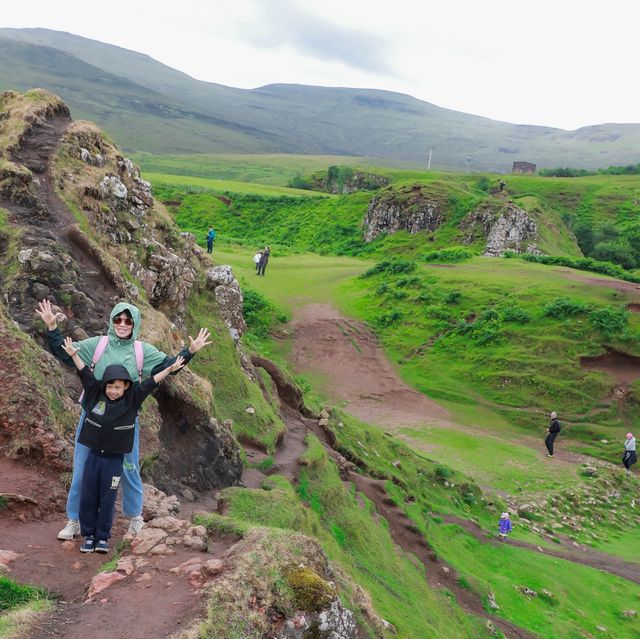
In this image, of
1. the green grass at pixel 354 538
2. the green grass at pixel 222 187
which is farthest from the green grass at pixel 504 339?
the green grass at pixel 222 187

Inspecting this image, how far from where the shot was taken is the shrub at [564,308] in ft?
102

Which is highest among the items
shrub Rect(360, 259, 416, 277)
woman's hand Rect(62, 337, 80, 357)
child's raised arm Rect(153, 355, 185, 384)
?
woman's hand Rect(62, 337, 80, 357)

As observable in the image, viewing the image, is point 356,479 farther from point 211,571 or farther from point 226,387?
point 211,571

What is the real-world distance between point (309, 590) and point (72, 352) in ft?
10.7

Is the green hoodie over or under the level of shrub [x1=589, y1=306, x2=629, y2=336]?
over

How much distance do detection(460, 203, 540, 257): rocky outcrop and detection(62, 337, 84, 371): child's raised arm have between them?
4688cm

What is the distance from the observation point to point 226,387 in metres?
13.9

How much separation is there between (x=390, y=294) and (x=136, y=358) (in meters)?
30.6

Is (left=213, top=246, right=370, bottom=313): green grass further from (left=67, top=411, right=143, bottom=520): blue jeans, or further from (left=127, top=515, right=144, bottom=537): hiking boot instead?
(left=127, top=515, right=144, bottom=537): hiking boot

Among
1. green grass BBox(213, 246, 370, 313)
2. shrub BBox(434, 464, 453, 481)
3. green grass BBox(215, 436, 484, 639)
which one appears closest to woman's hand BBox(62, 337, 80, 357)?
green grass BBox(215, 436, 484, 639)

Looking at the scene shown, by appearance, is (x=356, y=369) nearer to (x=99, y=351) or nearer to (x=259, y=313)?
(x=259, y=313)

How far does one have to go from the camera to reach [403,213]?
56.1 meters

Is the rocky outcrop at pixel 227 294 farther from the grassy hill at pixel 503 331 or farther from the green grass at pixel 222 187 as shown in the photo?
the green grass at pixel 222 187

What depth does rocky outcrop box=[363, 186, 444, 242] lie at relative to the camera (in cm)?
5481
